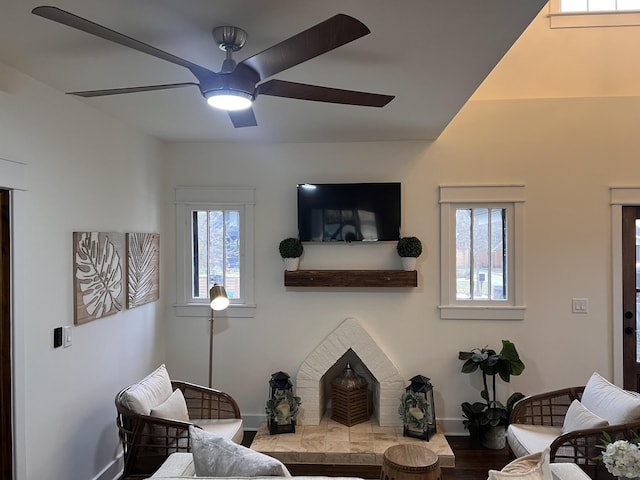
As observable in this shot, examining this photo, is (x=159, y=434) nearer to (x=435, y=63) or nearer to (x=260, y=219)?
(x=260, y=219)

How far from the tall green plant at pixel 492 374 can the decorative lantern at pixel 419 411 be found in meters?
0.35

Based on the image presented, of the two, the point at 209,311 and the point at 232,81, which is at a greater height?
the point at 232,81

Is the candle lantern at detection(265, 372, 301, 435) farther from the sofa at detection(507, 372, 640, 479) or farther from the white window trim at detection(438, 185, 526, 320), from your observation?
the sofa at detection(507, 372, 640, 479)

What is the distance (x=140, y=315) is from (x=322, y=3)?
9.23 feet

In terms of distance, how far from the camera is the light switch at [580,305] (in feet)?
11.8

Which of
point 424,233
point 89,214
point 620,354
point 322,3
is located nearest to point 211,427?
point 89,214

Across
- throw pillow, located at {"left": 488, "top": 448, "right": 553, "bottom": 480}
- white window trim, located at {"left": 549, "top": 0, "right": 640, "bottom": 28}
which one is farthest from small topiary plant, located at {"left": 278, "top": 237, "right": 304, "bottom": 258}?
white window trim, located at {"left": 549, "top": 0, "right": 640, "bottom": 28}

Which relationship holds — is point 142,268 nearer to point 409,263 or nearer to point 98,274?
point 98,274

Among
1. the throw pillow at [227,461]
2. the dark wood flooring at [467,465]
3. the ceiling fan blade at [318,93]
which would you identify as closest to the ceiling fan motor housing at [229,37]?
the ceiling fan blade at [318,93]

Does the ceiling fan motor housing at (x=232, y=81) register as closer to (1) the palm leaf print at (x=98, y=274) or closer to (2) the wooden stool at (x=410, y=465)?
(1) the palm leaf print at (x=98, y=274)

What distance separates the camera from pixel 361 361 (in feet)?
12.4

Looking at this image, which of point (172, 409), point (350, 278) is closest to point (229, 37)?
point (172, 409)

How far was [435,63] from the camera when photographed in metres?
2.12

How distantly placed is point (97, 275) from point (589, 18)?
4415mm
